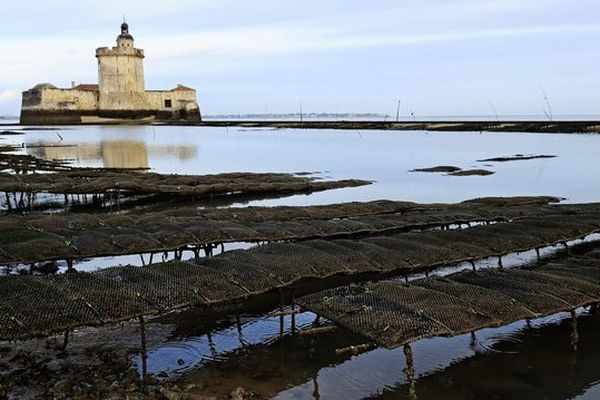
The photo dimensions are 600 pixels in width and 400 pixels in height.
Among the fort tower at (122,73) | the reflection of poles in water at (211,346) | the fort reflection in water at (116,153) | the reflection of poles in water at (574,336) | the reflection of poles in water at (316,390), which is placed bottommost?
the reflection of poles in water at (316,390)

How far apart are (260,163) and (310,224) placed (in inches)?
1511

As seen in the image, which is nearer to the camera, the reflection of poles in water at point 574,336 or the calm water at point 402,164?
the reflection of poles in water at point 574,336

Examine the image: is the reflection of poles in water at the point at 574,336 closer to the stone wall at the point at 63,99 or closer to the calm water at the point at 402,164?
the calm water at the point at 402,164

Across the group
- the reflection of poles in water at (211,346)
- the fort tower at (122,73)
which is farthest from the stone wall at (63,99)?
the reflection of poles in water at (211,346)

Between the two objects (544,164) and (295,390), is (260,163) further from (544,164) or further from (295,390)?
(295,390)

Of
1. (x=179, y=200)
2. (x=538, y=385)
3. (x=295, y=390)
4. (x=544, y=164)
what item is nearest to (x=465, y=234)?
(x=538, y=385)

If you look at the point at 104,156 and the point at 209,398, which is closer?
the point at 209,398

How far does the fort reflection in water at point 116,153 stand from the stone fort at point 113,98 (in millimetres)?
43266

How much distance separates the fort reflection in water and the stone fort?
4327cm

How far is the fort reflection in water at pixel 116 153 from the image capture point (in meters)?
55.4

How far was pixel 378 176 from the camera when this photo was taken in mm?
45969

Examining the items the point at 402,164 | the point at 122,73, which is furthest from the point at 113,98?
the point at 402,164

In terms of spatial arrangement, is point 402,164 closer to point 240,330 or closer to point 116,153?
point 116,153

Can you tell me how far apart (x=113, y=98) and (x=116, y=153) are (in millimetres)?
62883
